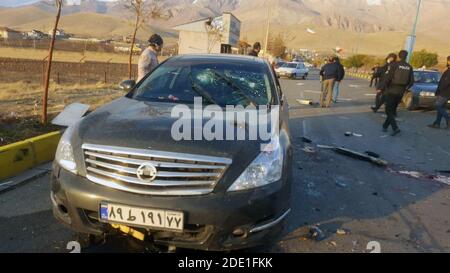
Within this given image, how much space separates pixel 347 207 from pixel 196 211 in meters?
2.53

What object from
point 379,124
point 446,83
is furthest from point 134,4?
point 446,83

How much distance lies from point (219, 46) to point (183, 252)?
107 feet

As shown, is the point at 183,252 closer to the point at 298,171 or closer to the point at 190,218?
the point at 190,218

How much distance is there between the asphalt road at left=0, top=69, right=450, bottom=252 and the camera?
373 centimetres

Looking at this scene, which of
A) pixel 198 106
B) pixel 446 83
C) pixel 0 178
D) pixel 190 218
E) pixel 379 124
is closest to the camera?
pixel 190 218

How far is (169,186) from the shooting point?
294cm

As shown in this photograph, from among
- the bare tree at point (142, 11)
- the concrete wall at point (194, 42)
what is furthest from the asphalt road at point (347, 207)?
the concrete wall at point (194, 42)

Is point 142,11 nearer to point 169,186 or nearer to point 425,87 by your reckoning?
point 425,87

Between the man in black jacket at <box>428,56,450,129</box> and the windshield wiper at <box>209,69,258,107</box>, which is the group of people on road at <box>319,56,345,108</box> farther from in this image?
the windshield wiper at <box>209,69,258,107</box>

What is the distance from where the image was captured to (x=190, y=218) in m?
2.86

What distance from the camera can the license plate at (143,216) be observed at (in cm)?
286

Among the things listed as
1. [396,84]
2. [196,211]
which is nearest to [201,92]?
[196,211]

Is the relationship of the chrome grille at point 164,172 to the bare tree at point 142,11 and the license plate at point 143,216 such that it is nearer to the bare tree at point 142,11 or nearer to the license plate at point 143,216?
the license plate at point 143,216

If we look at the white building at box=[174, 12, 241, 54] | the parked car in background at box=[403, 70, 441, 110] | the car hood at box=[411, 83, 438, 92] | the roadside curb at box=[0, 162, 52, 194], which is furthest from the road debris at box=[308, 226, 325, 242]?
the white building at box=[174, 12, 241, 54]
